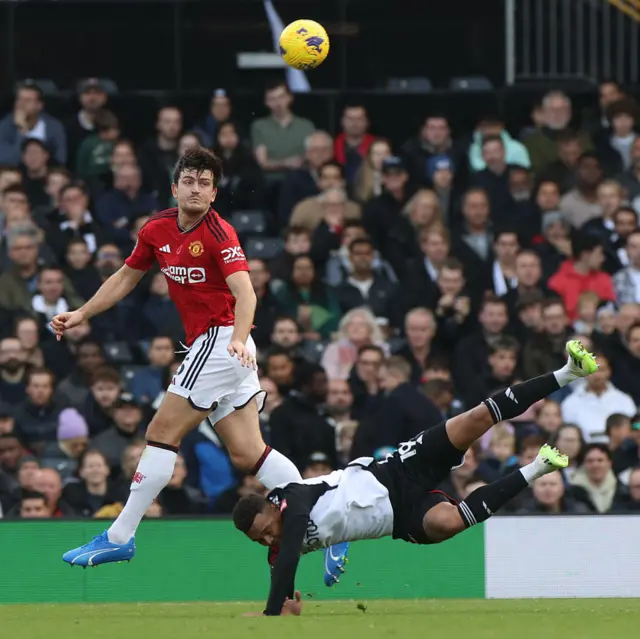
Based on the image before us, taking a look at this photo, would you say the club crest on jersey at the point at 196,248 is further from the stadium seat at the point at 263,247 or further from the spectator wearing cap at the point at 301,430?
the stadium seat at the point at 263,247

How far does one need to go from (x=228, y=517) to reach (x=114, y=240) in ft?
14.3

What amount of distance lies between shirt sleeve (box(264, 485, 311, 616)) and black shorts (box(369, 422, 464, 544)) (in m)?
0.76

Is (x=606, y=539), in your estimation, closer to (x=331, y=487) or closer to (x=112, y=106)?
(x=331, y=487)

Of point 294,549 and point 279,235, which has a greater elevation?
point 279,235

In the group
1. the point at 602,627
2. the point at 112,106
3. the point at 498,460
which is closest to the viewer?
the point at 602,627

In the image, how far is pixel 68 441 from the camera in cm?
1442

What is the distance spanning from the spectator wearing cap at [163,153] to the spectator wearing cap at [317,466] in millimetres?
3837

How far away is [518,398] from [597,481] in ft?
11.5

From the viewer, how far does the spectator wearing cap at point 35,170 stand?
1664 centimetres

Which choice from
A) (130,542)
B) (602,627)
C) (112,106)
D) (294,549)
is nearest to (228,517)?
(130,542)

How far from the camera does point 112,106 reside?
17.6 meters

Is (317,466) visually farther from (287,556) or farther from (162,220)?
(287,556)

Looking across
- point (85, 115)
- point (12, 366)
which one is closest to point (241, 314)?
point (12, 366)

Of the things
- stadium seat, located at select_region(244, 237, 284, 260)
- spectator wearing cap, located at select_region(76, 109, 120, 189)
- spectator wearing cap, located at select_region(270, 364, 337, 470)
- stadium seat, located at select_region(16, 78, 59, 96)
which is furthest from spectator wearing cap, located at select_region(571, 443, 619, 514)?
stadium seat, located at select_region(16, 78, 59, 96)
